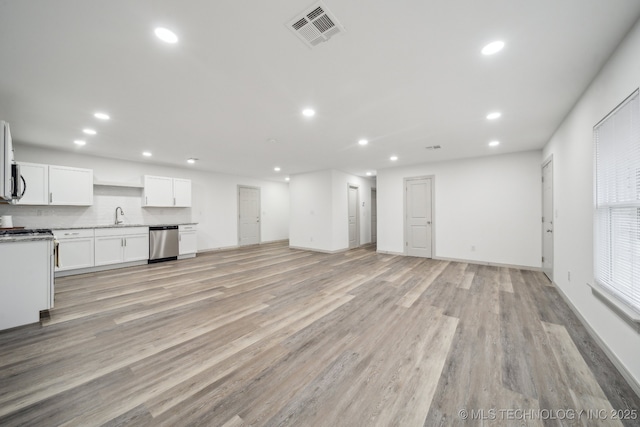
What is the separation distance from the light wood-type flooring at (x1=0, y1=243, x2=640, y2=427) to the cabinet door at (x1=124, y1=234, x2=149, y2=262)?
174 centimetres

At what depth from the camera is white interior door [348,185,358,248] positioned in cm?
790

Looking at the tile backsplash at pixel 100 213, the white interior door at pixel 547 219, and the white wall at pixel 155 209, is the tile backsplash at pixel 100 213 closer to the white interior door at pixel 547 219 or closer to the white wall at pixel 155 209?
the white wall at pixel 155 209

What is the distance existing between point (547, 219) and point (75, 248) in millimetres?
9170

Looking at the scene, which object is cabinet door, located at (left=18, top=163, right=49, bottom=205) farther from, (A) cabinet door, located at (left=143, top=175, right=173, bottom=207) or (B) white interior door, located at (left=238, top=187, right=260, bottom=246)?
(B) white interior door, located at (left=238, top=187, right=260, bottom=246)

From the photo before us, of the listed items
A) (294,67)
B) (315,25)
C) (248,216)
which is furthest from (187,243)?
(315,25)

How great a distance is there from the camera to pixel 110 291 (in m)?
3.74

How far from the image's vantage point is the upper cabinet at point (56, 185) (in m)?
4.47

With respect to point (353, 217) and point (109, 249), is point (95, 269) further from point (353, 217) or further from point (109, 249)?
point (353, 217)

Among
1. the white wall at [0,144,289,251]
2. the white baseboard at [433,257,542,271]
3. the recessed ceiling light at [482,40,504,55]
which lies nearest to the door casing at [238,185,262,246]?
the white wall at [0,144,289,251]

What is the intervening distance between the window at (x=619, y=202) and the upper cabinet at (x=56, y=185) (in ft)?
26.6

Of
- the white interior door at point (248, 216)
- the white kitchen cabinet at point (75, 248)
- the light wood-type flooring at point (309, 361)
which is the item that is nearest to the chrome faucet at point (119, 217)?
the white kitchen cabinet at point (75, 248)

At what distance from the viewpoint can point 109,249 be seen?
5133mm

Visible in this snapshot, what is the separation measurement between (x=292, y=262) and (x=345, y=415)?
4.52 metres

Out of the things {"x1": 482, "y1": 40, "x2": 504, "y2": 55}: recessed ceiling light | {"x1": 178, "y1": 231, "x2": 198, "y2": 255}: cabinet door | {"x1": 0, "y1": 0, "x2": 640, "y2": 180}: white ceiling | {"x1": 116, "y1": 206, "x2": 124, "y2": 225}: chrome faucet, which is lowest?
{"x1": 178, "y1": 231, "x2": 198, "y2": 255}: cabinet door
